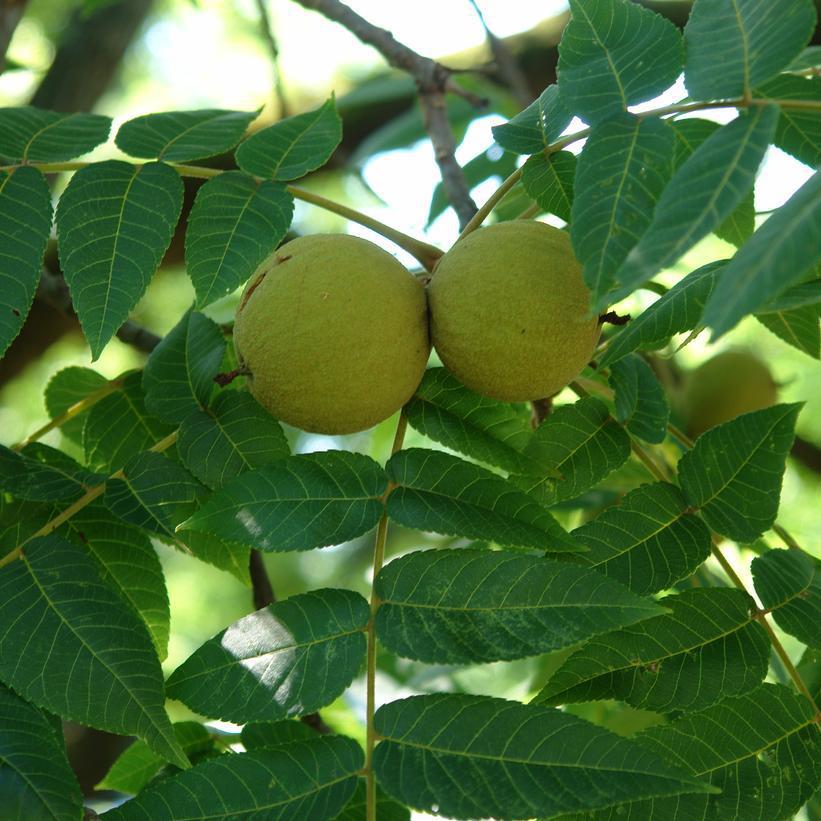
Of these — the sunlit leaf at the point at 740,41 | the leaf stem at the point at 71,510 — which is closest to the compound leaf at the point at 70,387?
the leaf stem at the point at 71,510

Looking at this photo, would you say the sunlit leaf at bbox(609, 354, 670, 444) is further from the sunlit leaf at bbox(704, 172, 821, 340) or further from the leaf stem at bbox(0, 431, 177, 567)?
the leaf stem at bbox(0, 431, 177, 567)

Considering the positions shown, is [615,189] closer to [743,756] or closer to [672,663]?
[672,663]

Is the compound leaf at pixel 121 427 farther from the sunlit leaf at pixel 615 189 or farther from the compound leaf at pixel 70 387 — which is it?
the sunlit leaf at pixel 615 189

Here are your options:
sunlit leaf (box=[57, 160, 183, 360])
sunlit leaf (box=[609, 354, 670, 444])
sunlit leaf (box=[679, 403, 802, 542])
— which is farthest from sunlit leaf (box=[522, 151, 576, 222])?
sunlit leaf (box=[57, 160, 183, 360])

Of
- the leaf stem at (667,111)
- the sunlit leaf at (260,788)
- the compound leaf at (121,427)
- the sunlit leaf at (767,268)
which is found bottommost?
the sunlit leaf at (260,788)

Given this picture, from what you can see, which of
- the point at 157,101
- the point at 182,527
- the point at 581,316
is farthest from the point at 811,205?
the point at 157,101

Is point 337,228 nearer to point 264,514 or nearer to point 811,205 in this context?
point 264,514
